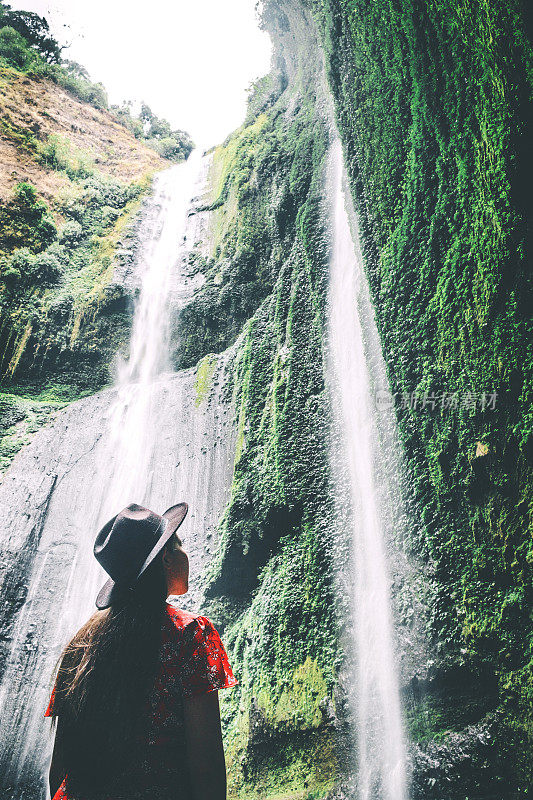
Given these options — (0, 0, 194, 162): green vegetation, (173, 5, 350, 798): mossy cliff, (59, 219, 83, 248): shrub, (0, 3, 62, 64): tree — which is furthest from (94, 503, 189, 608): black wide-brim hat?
(0, 3, 62, 64): tree

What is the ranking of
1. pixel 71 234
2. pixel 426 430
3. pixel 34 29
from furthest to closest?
pixel 34 29
pixel 71 234
pixel 426 430

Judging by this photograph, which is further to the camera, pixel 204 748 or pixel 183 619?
pixel 183 619

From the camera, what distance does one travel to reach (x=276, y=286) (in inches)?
294

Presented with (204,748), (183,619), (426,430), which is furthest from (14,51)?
(204,748)

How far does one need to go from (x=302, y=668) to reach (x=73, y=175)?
40.6 ft

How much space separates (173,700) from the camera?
1.59 meters

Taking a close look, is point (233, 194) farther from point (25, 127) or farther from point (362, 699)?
point (362, 699)

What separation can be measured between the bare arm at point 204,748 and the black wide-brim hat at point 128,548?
0.45 meters

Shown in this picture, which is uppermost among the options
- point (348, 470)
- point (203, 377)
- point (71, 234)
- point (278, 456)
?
point (71, 234)

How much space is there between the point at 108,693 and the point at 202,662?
0.31 metres

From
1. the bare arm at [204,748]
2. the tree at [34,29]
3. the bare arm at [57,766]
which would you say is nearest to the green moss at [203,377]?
the bare arm at [57,766]

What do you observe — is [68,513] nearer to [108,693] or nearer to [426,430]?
[426,430]

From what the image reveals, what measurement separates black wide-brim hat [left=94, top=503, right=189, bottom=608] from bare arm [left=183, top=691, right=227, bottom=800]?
445mm

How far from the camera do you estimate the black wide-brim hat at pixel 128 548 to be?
5.81ft
